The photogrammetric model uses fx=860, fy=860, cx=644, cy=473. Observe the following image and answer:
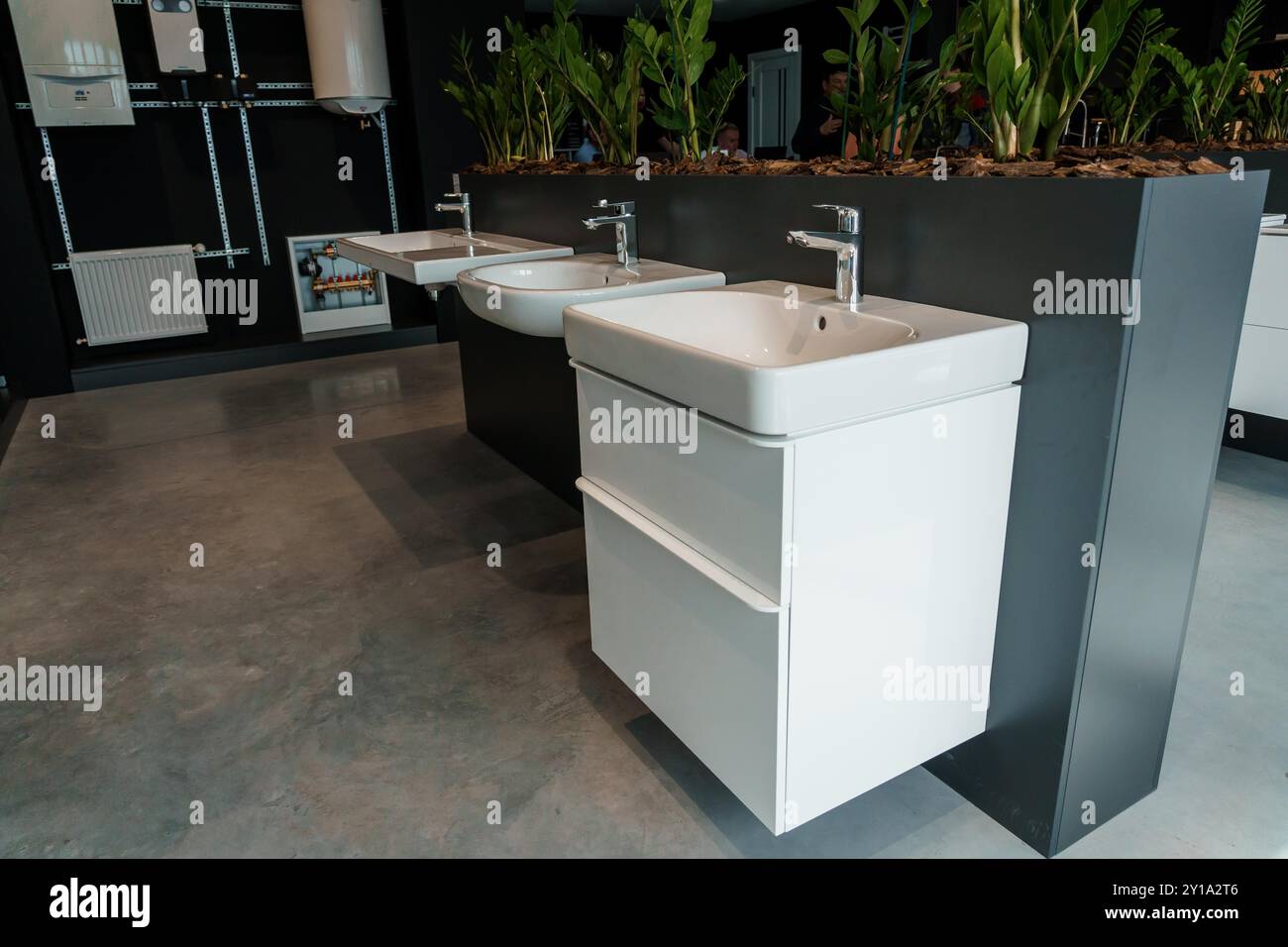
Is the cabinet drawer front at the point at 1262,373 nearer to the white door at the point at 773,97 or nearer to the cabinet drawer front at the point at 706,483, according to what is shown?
the cabinet drawer front at the point at 706,483

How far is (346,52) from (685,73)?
3690mm

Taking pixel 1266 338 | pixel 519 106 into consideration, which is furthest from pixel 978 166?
pixel 1266 338

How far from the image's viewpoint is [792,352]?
1.62 m

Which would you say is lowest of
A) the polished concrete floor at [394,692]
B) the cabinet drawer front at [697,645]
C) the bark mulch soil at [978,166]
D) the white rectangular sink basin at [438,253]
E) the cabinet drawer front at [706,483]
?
the polished concrete floor at [394,692]

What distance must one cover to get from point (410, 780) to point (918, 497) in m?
1.12

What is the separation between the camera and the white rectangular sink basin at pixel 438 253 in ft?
8.19

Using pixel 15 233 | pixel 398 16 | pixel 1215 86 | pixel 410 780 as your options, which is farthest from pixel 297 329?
pixel 1215 86

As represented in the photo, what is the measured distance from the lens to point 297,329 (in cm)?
559

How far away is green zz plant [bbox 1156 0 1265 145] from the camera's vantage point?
315 cm

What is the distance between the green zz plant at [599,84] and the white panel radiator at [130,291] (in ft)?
11.1

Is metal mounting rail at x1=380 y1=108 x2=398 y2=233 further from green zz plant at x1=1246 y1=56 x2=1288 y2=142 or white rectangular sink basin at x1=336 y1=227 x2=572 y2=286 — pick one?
green zz plant at x1=1246 y1=56 x2=1288 y2=142

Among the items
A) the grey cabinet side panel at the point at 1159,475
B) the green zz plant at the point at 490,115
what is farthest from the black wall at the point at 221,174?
the grey cabinet side panel at the point at 1159,475

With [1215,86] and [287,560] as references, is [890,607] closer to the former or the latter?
[287,560]
